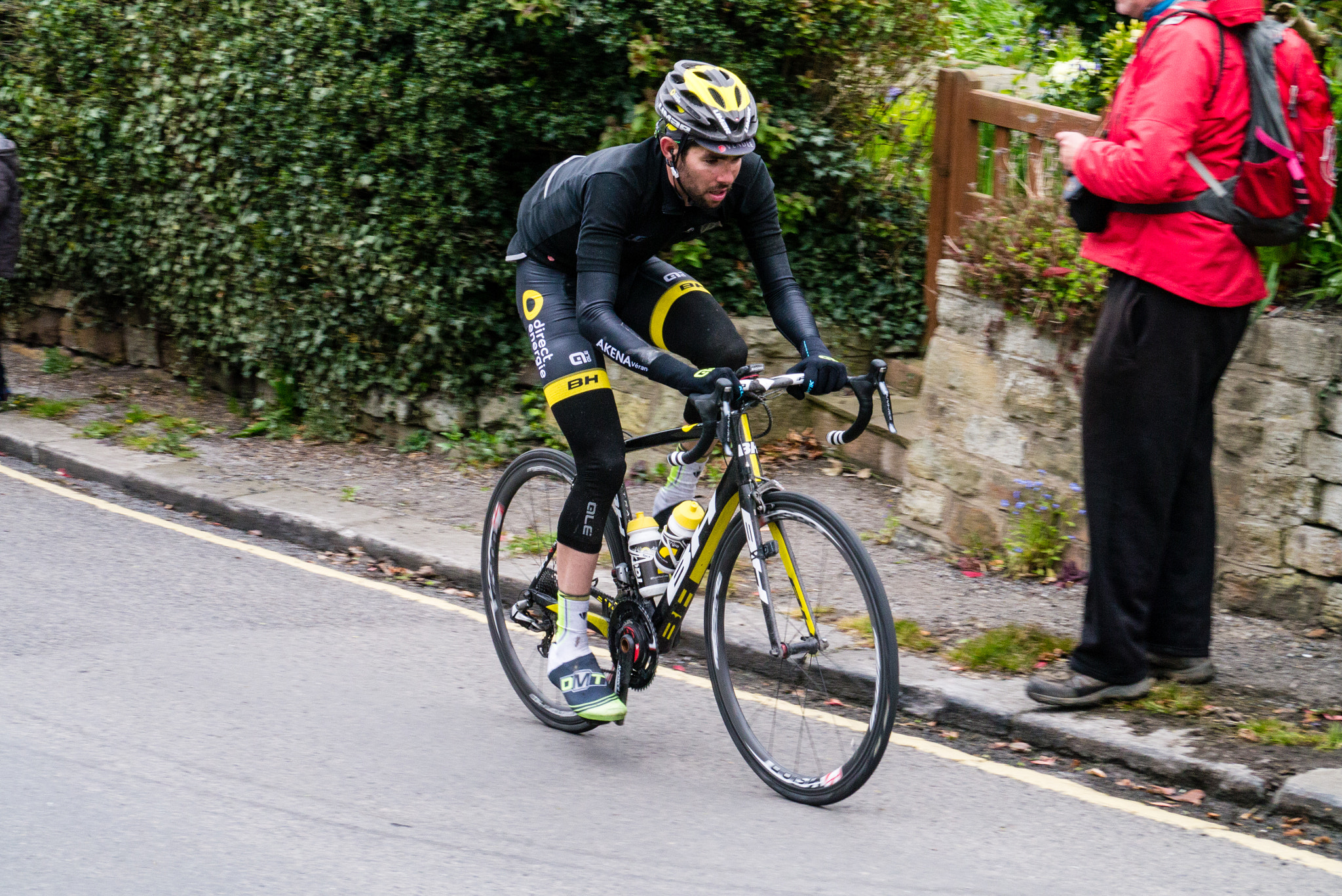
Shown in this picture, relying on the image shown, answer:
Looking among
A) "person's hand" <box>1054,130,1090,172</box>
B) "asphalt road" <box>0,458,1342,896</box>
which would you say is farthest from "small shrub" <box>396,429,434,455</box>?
"person's hand" <box>1054,130,1090,172</box>

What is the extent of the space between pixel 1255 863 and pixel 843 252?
17.0ft

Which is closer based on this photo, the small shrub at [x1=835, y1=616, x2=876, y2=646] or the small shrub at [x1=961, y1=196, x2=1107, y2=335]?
the small shrub at [x1=835, y1=616, x2=876, y2=646]

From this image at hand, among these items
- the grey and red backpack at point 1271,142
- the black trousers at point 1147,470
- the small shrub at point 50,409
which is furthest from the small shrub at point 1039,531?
the small shrub at point 50,409

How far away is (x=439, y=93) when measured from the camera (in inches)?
314

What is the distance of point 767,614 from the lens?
4.07m

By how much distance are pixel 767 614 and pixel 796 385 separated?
71 centimetres

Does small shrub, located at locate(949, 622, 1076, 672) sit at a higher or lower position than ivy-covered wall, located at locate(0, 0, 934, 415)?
lower

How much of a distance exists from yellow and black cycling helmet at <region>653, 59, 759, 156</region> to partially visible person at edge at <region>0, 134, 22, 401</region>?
730cm

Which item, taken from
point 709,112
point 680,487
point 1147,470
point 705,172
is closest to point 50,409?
point 680,487

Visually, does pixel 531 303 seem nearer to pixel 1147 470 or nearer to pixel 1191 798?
pixel 1147 470

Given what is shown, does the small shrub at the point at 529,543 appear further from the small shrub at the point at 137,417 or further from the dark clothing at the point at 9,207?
the dark clothing at the point at 9,207

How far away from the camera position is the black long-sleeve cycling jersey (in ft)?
13.4

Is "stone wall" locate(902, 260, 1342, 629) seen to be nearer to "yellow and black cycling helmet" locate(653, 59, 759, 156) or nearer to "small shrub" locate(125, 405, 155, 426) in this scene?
"yellow and black cycling helmet" locate(653, 59, 759, 156)

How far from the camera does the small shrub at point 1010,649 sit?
506cm
